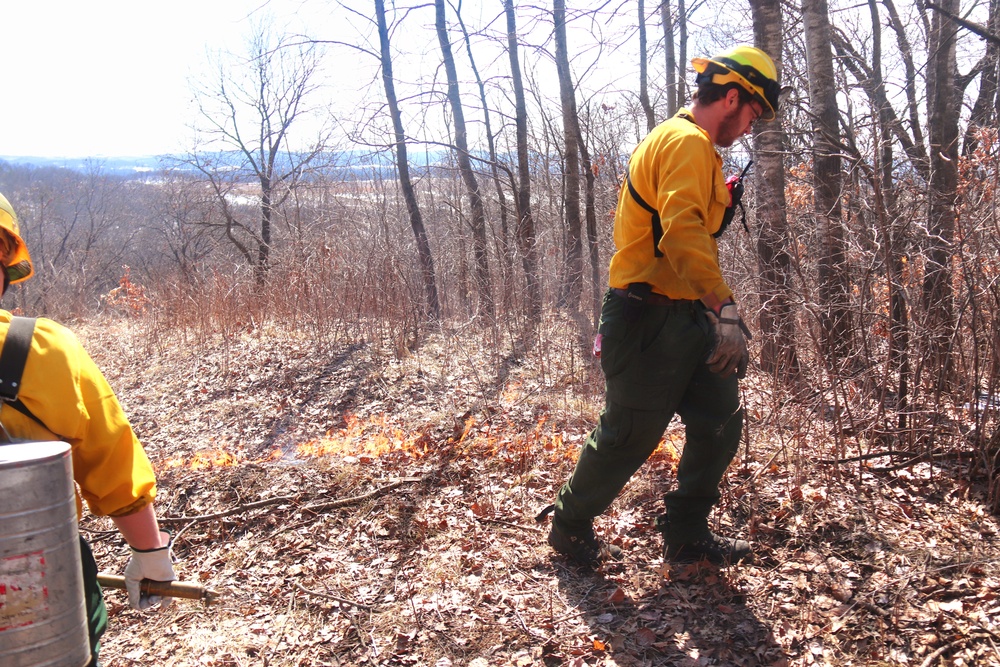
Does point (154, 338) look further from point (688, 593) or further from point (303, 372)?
point (688, 593)

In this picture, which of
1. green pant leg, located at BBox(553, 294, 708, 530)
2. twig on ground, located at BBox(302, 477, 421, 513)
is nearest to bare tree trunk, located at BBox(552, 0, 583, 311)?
twig on ground, located at BBox(302, 477, 421, 513)

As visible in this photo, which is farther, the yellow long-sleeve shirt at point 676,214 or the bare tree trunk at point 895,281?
the bare tree trunk at point 895,281

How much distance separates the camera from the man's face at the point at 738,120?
8.95ft

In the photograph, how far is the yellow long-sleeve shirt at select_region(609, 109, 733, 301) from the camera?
247 centimetres

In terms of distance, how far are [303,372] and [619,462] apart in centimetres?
475

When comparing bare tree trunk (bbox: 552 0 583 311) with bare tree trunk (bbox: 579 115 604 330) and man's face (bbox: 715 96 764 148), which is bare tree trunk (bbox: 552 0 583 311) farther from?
man's face (bbox: 715 96 764 148)

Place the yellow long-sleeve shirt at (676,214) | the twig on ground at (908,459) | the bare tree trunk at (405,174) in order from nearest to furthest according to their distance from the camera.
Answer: the yellow long-sleeve shirt at (676,214) → the twig on ground at (908,459) → the bare tree trunk at (405,174)

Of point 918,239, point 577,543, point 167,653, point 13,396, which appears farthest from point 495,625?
point 918,239

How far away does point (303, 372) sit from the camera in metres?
6.90

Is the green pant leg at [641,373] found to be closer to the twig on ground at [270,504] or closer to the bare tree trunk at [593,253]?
the twig on ground at [270,504]

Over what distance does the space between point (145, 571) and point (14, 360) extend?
0.64 m

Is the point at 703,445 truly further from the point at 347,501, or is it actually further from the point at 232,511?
the point at 232,511

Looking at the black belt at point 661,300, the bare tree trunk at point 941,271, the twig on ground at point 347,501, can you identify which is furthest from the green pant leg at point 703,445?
the twig on ground at point 347,501

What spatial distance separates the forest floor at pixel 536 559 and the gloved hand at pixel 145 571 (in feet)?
4.01
